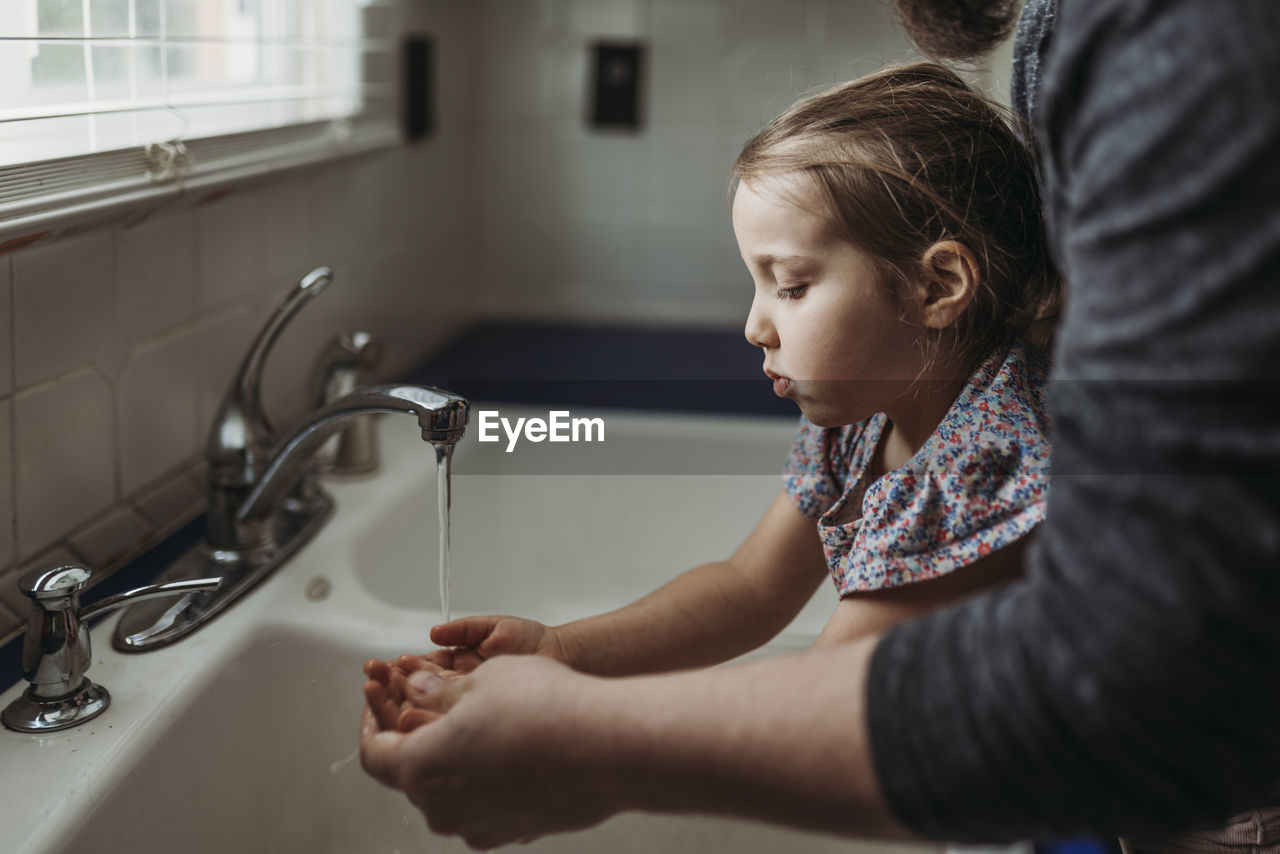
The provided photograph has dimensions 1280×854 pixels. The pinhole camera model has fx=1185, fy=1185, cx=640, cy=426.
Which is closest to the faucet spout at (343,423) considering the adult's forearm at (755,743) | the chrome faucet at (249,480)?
the chrome faucet at (249,480)

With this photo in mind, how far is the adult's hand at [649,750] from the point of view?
1.44 ft

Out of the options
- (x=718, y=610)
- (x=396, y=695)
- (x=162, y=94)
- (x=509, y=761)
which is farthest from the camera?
(x=162, y=94)

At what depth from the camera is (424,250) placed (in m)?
1.81

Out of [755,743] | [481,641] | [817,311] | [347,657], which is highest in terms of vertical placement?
[817,311]

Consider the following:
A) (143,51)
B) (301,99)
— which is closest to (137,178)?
(143,51)

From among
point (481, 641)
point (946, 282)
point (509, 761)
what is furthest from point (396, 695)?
point (946, 282)

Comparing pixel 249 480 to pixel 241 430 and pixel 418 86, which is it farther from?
pixel 418 86

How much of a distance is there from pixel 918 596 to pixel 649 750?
0.31 metres

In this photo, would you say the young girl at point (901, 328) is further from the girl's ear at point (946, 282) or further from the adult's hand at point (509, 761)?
the adult's hand at point (509, 761)

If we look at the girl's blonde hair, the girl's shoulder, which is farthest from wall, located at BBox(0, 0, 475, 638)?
the girl's shoulder

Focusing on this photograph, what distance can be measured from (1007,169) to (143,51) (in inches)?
27.2

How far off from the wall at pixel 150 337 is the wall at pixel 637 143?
431 mm

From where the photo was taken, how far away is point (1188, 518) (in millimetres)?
377

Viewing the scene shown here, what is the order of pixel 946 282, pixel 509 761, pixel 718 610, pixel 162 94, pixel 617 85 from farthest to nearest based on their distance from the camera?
pixel 617 85
pixel 162 94
pixel 718 610
pixel 946 282
pixel 509 761
